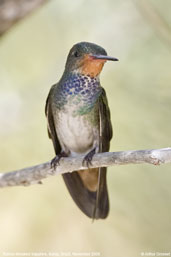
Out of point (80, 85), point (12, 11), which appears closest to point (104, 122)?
point (80, 85)

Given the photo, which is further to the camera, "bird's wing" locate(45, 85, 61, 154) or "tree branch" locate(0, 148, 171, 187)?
"bird's wing" locate(45, 85, 61, 154)

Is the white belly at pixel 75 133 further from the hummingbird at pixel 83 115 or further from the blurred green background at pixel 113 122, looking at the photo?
the blurred green background at pixel 113 122

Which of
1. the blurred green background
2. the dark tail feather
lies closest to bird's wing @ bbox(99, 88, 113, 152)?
the dark tail feather

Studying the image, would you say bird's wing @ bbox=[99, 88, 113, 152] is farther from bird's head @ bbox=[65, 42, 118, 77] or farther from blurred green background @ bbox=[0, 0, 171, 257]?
blurred green background @ bbox=[0, 0, 171, 257]

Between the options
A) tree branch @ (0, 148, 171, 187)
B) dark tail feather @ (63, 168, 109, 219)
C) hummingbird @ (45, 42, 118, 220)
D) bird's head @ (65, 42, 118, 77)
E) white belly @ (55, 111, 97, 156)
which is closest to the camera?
tree branch @ (0, 148, 171, 187)

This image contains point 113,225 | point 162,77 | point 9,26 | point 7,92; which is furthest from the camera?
point 7,92

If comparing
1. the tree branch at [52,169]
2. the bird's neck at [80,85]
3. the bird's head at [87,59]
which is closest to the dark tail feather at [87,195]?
the tree branch at [52,169]

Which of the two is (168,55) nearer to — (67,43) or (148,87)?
(148,87)

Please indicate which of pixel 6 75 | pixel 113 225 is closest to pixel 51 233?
pixel 113 225
